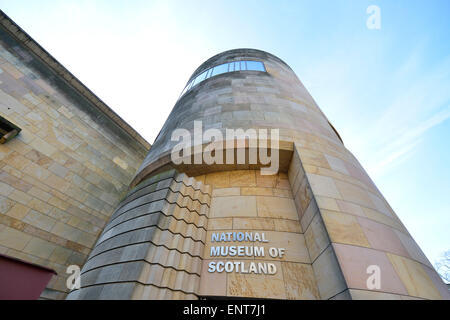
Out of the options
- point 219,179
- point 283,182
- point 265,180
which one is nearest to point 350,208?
point 283,182

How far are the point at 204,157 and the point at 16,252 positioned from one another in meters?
7.97

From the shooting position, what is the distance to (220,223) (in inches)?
237

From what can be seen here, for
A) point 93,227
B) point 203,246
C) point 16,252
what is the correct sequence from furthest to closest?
point 93,227 < point 16,252 < point 203,246

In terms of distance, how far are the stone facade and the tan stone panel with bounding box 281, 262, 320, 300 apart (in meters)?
8.90

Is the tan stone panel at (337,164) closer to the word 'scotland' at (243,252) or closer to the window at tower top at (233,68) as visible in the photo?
the word 'scotland' at (243,252)

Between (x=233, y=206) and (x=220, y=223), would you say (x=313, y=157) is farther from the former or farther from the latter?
(x=220, y=223)

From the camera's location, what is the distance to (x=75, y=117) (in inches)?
456

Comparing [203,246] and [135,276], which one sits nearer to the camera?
[135,276]

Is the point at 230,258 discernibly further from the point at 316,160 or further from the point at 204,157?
the point at 316,160

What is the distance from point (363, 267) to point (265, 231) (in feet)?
7.81

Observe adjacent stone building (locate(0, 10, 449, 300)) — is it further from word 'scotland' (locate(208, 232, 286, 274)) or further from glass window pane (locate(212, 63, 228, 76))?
glass window pane (locate(212, 63, 228, 76))
